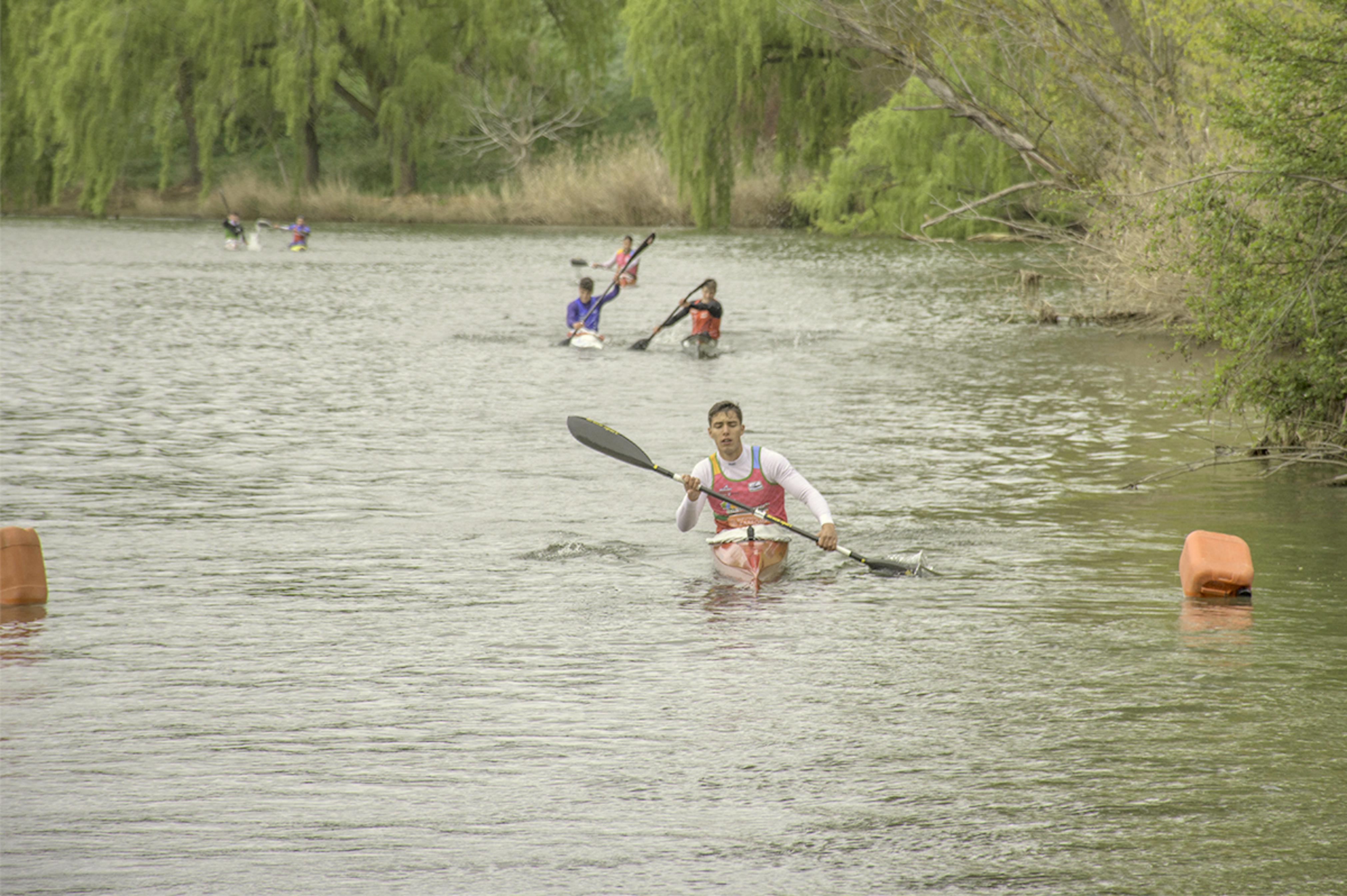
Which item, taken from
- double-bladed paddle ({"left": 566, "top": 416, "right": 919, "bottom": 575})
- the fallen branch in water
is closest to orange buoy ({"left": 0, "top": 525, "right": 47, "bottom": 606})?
double-bladed paddle ({"left": 566, "top": 416, "right": 919, "bottom": 575})

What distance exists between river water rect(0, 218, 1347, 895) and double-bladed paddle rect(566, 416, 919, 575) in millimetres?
125

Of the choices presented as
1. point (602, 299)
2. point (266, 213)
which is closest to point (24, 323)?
point (602, 299)

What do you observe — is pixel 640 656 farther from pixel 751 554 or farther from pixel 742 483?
pixel 742 483

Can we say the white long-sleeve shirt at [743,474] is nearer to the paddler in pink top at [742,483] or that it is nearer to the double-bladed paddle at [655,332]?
the paddler in pink top at [742,483]

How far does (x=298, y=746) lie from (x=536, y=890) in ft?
6.62

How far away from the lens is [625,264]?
30.3 m

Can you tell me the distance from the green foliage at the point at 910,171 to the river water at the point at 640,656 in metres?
22.7

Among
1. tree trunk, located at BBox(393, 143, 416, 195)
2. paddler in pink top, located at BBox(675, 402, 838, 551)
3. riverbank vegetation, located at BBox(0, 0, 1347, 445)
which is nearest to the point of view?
paddler in pink top, located at BBox(675, 402, 838, 551)

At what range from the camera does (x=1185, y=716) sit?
25.9 ft

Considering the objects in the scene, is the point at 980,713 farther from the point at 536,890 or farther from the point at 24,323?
the point at 24,323

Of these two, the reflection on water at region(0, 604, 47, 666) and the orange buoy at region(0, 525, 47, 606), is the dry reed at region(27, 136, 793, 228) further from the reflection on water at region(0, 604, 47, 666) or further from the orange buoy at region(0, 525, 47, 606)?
the reflection on water at region(0, 604, 47, 666)

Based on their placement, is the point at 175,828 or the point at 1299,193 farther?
the point at 1299,193

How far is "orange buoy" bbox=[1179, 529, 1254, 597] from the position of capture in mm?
10172

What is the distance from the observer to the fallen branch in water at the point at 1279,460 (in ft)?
45.8
